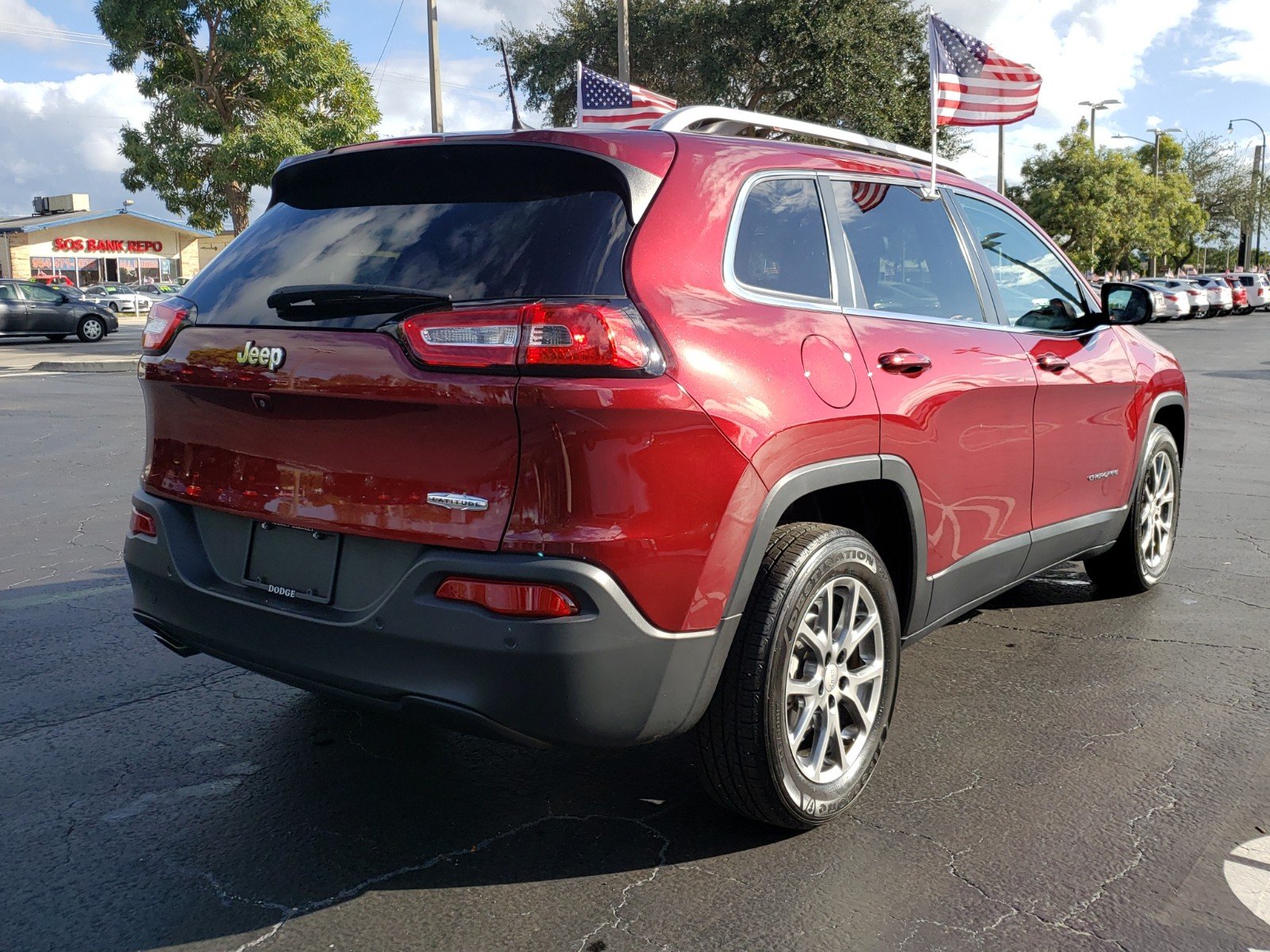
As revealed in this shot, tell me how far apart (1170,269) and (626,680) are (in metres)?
93.4

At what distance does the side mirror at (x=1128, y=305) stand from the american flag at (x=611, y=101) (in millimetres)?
5340

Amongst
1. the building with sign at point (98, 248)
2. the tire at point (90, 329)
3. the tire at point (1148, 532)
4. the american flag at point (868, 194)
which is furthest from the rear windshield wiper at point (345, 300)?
the building with sign at point (98, 248)

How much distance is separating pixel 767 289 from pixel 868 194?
81 cm

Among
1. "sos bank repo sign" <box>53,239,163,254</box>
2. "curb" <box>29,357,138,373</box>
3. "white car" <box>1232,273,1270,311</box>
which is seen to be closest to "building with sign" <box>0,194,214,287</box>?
"sos bank repo sign" <box>53,239,163,254</box>

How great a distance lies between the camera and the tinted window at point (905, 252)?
3588 millimetres

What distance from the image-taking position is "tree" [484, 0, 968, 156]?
93.0 ft

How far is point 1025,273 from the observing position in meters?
4.56

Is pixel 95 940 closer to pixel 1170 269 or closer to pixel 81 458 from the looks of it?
pixel 81 458

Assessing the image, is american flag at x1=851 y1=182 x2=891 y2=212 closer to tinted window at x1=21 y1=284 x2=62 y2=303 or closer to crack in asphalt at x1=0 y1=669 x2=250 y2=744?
crack in asphalt at x1=0 y1=669 x2=250 y2=744

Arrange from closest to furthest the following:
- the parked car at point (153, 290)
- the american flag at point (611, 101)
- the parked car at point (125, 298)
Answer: the american flag at point (611, 101), the parked car at point (125, 298), the parked car at point (153, 290)

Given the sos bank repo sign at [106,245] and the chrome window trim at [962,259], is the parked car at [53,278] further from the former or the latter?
the chrome window trim at [962,259]

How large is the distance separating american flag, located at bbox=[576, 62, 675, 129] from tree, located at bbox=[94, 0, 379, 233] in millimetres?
15303

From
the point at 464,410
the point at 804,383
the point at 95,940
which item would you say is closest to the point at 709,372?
the point at 804,383

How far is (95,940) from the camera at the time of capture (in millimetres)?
2639
